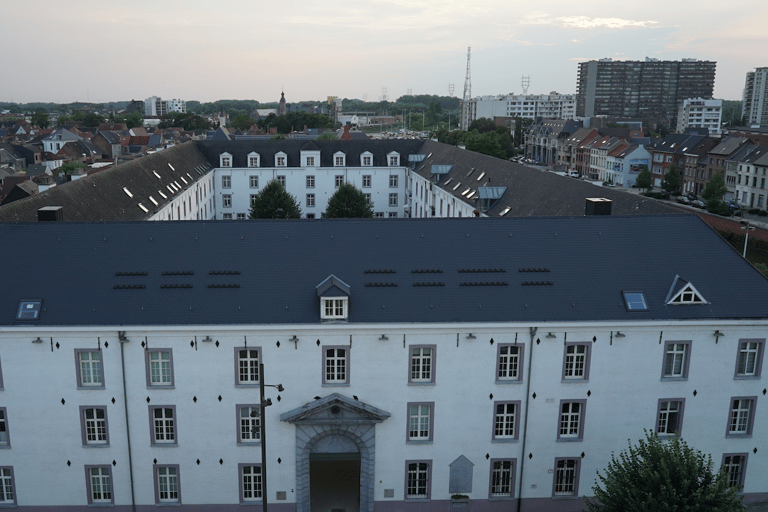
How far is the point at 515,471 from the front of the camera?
26.2 m

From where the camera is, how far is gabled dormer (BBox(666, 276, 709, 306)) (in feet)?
83.4

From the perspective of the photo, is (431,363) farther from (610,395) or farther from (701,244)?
(701,244)

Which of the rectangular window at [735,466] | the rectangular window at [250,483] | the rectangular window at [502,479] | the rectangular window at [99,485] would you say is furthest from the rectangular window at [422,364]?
the rectangular window at [735,466]

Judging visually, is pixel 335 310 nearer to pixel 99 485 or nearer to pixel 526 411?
pixel 526 411

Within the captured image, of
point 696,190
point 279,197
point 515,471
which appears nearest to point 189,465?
point 515,471

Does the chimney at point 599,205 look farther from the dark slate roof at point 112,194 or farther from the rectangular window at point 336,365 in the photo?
the dark slate roof at point 112,194

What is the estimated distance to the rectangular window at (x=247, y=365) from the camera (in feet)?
80.6

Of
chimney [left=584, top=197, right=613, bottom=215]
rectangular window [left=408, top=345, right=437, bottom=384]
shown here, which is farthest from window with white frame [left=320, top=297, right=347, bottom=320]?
chimney [left=584, top=197, right=613, bottom=215]

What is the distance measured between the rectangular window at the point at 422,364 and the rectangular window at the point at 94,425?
40.7ft

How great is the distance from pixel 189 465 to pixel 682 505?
727 inches

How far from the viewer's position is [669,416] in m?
26.5

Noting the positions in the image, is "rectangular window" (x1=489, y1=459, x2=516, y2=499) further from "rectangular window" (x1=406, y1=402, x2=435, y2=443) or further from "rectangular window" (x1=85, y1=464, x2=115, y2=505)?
"rectangular window" (x1=85, y1=464, x2=115, y2=505)

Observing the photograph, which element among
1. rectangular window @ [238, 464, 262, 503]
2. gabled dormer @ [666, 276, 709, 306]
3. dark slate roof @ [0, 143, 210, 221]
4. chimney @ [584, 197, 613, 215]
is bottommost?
rectangular window @ [238, 464, 262, 503]

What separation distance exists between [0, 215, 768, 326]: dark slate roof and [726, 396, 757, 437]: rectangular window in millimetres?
3944
